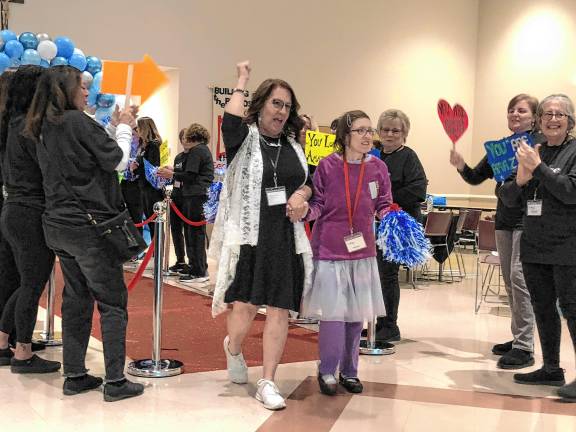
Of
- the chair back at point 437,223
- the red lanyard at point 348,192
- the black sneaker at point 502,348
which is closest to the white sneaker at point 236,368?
the red lanyard at point 348,192

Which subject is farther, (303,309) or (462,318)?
(462,318)

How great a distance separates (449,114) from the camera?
446cm

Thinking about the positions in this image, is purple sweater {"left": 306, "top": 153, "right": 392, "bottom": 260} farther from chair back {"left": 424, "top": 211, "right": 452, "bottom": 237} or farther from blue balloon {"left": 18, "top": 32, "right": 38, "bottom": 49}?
chair back {"left": 424, "top": 211, "right": 452, "bottom": 237}

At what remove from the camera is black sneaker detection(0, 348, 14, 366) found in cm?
394

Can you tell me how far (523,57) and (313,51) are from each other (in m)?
3.88

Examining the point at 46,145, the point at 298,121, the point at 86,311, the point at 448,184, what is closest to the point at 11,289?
the point at 86,311

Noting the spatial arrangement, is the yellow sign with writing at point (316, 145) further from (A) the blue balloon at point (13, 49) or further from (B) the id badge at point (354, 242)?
(A) the blue balloon at point (13, 49)

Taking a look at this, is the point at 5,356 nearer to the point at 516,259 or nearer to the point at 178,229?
the point at 516,259

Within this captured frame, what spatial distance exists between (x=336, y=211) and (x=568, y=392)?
1.55 metres

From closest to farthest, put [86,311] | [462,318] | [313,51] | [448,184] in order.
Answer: [86,311]
[462,318]
[313,51]
[448,184]

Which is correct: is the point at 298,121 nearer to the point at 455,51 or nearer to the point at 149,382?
the point at 149,382

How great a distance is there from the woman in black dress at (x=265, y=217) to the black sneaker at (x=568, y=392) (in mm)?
1500

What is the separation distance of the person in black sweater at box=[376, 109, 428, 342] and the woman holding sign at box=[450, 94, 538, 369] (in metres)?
0.34

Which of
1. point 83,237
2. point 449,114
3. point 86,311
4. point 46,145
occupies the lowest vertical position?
point 86,311
